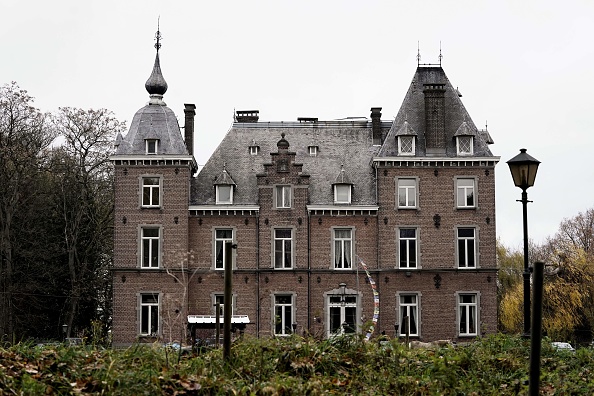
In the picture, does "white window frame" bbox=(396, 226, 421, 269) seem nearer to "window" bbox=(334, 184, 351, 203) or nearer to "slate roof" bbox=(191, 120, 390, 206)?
"slate roof" bbox=(191, 120, 390, 206)

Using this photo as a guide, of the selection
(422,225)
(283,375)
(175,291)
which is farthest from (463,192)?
(283,375)

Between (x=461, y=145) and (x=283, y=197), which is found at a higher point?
(x=461, y=145)

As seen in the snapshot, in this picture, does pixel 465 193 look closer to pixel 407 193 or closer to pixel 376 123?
pixel 407 193

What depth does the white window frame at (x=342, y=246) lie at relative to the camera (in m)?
44.8

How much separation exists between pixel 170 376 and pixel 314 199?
110ft

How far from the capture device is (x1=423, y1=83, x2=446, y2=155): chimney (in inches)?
1775

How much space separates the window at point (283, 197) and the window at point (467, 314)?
861 centimetres

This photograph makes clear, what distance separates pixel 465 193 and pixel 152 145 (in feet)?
46.5

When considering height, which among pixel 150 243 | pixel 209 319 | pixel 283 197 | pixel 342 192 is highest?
pixel 342 192

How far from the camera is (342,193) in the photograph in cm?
4541

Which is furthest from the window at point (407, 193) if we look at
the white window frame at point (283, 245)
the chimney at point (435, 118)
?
the white window frame at point (283, 245)

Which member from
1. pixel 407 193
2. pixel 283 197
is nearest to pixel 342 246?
pixel 283 197

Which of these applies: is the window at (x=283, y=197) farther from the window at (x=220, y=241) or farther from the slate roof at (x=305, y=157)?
the window at (x=220, y=241)

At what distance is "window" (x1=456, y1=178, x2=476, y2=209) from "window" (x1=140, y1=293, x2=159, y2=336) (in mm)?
14101
